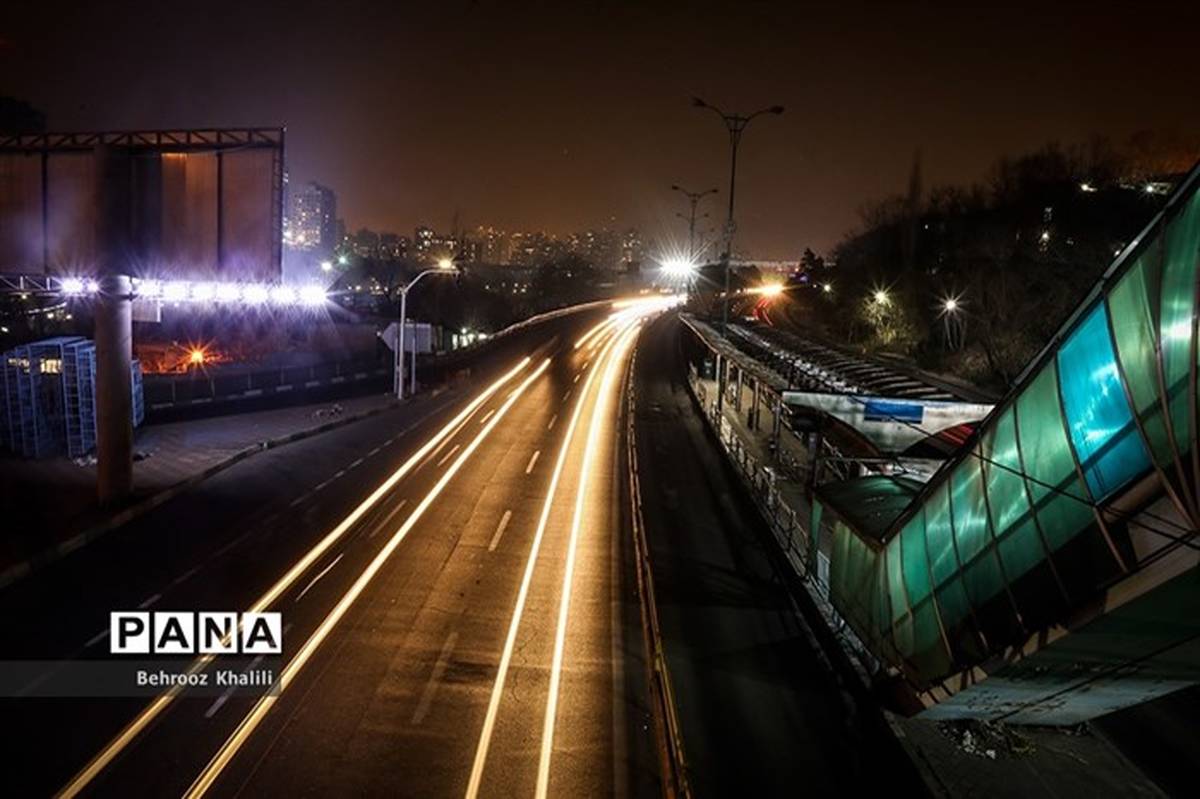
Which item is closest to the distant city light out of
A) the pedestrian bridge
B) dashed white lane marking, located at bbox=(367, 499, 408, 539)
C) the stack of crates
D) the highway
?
the stack of crates

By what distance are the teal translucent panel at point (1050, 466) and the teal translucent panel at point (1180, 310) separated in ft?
5.25

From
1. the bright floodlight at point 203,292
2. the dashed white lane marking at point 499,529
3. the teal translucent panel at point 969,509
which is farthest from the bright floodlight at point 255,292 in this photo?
the teal translucent panel at point 969,509

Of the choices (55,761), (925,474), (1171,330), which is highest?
(1171,330)

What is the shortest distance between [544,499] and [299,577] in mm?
8693

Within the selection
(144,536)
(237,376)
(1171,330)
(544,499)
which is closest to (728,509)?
(544,499)

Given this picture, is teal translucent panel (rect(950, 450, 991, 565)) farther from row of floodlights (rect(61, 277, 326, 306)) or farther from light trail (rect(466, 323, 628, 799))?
row of floodlights (rect(61, 277, 326, 306))

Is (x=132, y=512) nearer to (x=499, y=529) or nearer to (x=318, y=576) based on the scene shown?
(x=318, y=576)

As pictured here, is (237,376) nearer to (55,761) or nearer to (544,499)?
(544,499)

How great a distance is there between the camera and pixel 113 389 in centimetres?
A: 2183

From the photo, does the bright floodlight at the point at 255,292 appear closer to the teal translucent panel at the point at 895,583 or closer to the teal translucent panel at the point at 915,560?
the teal translucent panel at the point at 895,583

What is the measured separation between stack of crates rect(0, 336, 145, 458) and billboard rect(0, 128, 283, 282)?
238 inches

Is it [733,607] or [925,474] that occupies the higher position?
[925,474]

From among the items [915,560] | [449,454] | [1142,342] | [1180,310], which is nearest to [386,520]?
[449,454]

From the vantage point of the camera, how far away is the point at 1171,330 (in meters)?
7.41
